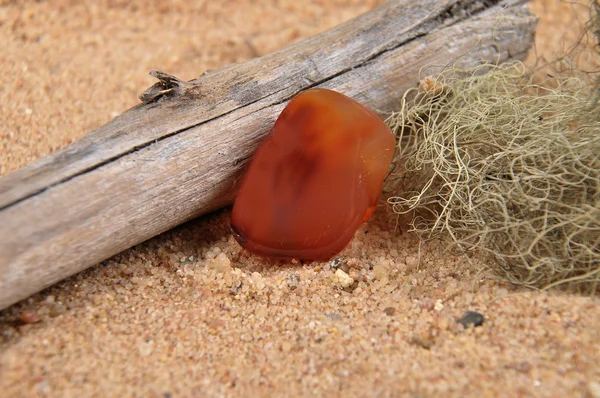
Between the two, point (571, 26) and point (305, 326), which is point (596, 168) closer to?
point (305, 326)

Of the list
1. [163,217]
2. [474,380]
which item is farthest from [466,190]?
[163,217]

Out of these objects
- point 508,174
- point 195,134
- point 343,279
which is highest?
point 195,134

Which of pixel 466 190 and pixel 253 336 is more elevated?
pixel 466 190

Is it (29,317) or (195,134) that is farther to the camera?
(195,134)

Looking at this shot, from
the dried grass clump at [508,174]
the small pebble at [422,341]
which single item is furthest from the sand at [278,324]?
the dried grass clump at [508,174]

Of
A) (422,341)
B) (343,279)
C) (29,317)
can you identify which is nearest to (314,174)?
(343,279)

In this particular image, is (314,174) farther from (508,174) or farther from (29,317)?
(29,317)
